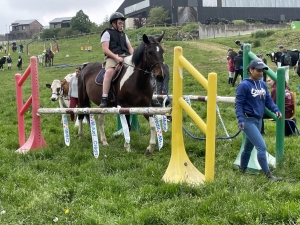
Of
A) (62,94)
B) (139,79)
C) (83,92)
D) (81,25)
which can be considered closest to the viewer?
(139,79)

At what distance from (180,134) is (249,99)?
1190 millimetres

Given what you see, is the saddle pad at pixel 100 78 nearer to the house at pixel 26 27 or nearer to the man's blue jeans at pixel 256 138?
the man's blue jeans at pixel 256 138

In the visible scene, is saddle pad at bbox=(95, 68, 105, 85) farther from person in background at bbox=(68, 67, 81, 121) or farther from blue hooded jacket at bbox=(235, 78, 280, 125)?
blue hooded jacket at bbox=(235, 78, 280, 125)

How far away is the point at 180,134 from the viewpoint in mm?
5980

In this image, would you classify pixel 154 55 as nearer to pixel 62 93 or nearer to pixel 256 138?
pixel 256 138

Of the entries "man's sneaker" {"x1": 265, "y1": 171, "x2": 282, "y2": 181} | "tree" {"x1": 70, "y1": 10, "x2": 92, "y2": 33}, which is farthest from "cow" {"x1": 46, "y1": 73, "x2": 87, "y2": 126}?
"tree" {"x1": 70, "y1": 10, "x2": 92, "y2": 33}

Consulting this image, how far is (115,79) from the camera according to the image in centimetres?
818

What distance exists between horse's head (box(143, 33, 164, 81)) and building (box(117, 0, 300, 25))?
2474 inches

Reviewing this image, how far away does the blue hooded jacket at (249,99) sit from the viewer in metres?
5.53

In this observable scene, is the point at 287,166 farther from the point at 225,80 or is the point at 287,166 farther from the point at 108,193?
the point at 225,80

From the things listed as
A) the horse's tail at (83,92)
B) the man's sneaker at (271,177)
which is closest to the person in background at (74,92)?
the horse's tail at (83,92)

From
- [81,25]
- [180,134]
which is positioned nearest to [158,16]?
[81,25]

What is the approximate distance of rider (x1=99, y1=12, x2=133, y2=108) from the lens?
8156mm

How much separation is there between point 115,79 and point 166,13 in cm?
6418
